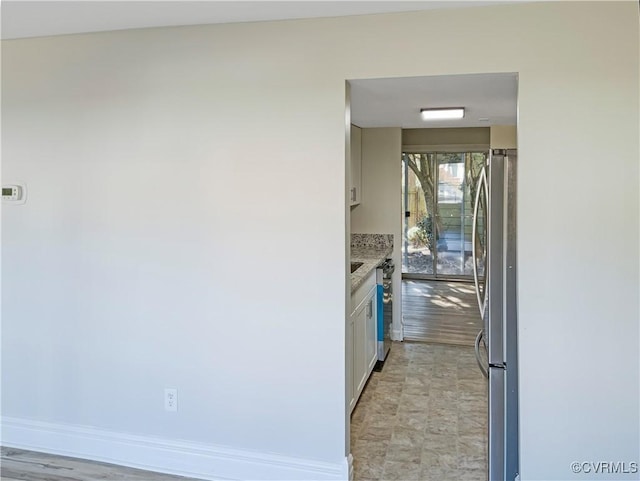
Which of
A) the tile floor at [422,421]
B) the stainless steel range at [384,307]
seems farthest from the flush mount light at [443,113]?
the tile floor at [422,421]

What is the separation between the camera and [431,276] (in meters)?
8.80

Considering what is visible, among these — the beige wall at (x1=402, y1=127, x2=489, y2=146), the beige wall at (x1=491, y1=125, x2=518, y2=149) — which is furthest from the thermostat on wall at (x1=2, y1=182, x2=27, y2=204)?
the beige wall at (x1=402, y1=127, x2=489, y2=146)

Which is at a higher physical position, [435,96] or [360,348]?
[435,96]

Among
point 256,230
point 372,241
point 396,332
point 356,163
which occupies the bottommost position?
point 396,332

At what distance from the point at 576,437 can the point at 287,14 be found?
240 centimetres

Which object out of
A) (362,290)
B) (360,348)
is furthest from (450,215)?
(360,348)

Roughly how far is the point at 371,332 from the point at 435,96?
1946 mm

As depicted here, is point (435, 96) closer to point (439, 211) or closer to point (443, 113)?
point (443, 113)

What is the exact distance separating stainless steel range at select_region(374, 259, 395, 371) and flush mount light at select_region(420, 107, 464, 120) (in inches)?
52.8

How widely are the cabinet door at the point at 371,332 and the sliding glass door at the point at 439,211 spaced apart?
15.2ft

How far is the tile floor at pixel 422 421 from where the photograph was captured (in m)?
2.86

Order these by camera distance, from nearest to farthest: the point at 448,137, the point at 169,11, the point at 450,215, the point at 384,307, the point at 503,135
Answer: the point at 169,11 → the point at 384,307 → the point at 503,135 → the point at 448,137 → the point at 450,215

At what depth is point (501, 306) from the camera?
100 inches

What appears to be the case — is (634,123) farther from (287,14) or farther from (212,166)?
(212,166)
